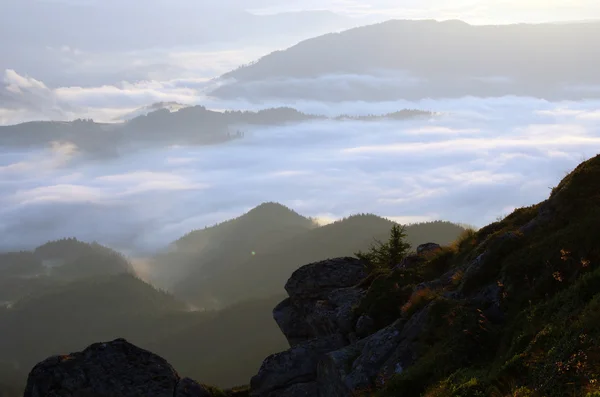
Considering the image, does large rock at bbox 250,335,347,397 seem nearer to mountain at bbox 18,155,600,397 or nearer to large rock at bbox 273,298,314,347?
mountain at bbox 18,155,600,397

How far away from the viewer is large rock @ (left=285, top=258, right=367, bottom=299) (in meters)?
41.9

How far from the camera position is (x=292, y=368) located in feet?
107

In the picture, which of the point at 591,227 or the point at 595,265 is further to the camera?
the point at 591,227

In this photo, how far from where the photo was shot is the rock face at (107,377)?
33.1 meters

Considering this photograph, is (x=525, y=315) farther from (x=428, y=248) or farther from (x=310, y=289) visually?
(x=310, y=289)

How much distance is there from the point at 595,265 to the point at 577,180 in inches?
281

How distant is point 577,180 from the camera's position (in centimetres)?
2539

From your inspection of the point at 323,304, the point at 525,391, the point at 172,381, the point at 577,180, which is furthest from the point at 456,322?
the point at 172,381

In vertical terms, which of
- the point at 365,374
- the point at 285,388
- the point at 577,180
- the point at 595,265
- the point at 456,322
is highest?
the point at 577,180

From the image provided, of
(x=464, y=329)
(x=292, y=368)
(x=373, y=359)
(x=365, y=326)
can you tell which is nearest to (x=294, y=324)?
(x=292, y=368)

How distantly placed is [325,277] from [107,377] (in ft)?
52.8

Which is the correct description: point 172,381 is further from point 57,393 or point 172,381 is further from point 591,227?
point 591,227

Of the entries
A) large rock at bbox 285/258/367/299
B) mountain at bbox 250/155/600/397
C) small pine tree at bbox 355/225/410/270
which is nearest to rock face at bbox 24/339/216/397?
mountain at bbox 250/155/600/397

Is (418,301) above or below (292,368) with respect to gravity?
above
